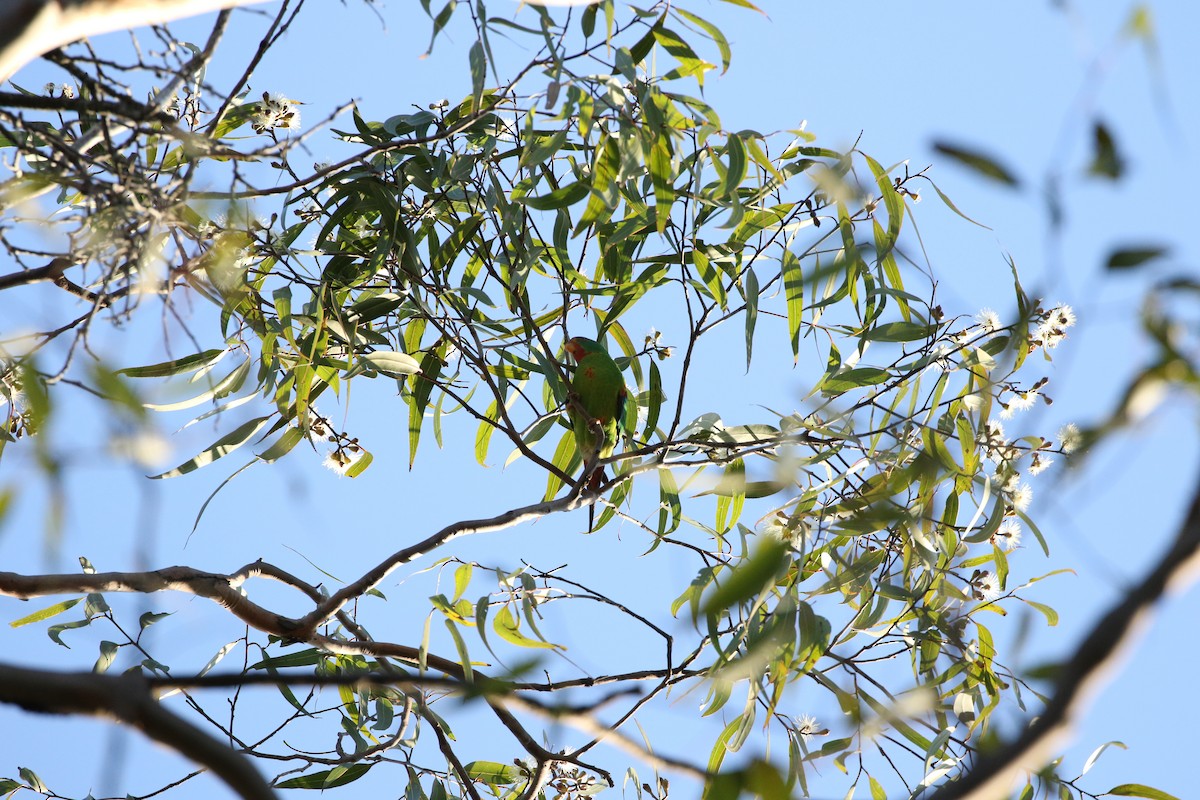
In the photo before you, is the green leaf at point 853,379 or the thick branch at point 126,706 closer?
the thick branch at point 126,706

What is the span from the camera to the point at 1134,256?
654mm

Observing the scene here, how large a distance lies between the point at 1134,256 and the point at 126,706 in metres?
0.75

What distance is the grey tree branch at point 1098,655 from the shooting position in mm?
478

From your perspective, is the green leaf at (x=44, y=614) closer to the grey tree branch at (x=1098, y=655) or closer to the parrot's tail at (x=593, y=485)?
the parrot's tail at (x=593, y=485)

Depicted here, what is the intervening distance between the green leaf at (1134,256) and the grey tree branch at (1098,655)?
0.69ft

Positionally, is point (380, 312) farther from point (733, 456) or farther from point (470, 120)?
point (733, 456)

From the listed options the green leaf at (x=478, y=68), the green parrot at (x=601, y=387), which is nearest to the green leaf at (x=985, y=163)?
the green leaf at (x=478, y=68)

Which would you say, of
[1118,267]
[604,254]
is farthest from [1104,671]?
[604,254]

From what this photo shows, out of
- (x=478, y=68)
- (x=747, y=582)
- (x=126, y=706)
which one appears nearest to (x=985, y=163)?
(x=747, y=582)

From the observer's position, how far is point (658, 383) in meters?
2.18

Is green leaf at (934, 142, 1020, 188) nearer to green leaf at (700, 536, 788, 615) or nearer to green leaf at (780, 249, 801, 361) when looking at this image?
green leaf at (700, 536, 788, 615)

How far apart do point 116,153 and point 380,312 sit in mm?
940

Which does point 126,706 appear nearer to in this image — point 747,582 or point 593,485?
point 747,582

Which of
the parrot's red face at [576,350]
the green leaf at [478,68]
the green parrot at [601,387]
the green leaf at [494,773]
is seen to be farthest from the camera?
the parrot's red face at [576,350]
